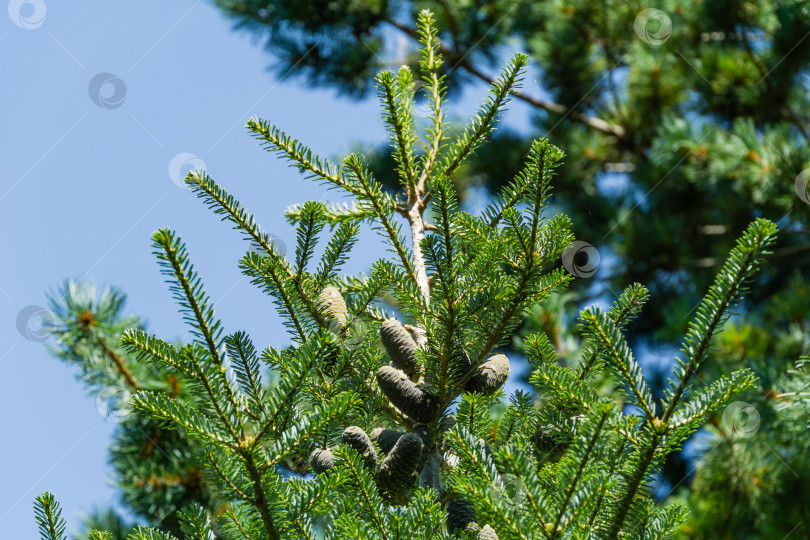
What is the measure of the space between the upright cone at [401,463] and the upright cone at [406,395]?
0.07 m

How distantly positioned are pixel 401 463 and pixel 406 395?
93mm

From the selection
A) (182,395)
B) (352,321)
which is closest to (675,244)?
(182,395)

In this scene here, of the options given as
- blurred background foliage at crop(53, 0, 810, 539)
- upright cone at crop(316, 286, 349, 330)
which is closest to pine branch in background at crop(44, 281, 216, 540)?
upright cone at crop(316, 286, 349, 330)

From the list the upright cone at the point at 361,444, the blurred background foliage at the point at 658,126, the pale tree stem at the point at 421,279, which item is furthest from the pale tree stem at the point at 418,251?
the blurred background foliage at the point at 658,126

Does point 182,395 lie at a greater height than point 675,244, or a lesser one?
lesser

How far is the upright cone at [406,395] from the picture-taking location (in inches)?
35.7

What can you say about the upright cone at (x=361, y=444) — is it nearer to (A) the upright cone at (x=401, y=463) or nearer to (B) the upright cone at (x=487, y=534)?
(A) the upright cone at (x=401, y=463)

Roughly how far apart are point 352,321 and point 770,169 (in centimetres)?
270

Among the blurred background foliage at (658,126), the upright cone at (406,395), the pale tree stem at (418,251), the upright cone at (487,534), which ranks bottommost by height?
the upright cone at (487,534)

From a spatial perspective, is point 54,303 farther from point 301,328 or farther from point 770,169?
point 770,169

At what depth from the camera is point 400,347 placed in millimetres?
976

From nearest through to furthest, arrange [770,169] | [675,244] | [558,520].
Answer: [558,520], [770,169], [675,244]

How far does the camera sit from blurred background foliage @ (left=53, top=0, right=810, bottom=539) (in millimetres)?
3131

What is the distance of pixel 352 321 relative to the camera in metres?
1.02
